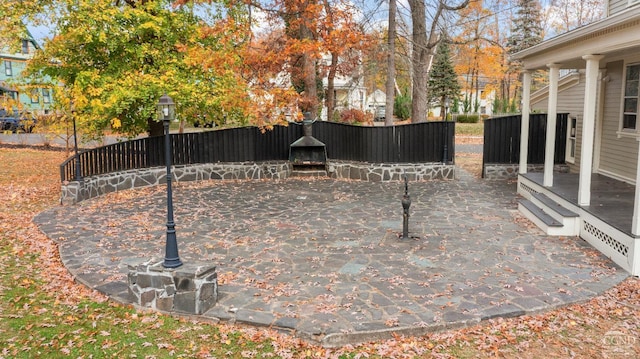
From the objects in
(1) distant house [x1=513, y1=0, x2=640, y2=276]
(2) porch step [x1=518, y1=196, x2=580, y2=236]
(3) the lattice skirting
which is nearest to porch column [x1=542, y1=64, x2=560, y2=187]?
(1) distant house [x1=513, y1=0, x2=640, y2=276]

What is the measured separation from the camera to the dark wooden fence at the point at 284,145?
45.5 feet

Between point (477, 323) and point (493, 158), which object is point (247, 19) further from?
point (477, 323)

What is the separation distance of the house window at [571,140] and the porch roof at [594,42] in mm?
3249

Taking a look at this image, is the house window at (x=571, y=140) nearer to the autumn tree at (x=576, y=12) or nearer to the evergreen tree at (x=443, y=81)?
the autumn tree at (x=576, y=12)

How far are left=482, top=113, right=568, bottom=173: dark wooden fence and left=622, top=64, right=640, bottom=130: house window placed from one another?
336 centimetres

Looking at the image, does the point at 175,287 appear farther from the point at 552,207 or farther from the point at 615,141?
the point at 615,141

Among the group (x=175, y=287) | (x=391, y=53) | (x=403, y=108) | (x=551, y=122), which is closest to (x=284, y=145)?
(x=391, y=53)

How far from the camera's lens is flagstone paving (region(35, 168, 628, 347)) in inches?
216

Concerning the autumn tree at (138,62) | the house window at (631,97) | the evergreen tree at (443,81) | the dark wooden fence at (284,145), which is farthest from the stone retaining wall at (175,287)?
the evergreen tree at (443,81)

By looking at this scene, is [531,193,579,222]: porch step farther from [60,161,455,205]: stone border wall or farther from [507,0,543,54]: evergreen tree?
[507,0,543,54]: evergreen tree

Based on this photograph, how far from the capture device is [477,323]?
5246 millimetres

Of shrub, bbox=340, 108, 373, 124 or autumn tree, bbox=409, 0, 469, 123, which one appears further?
shrub, bbox=340, 108, 373, 124

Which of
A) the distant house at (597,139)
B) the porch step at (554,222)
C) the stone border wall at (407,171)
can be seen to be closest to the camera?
the distant house at (597,139)

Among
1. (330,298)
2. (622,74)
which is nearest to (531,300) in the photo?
(330,298)
